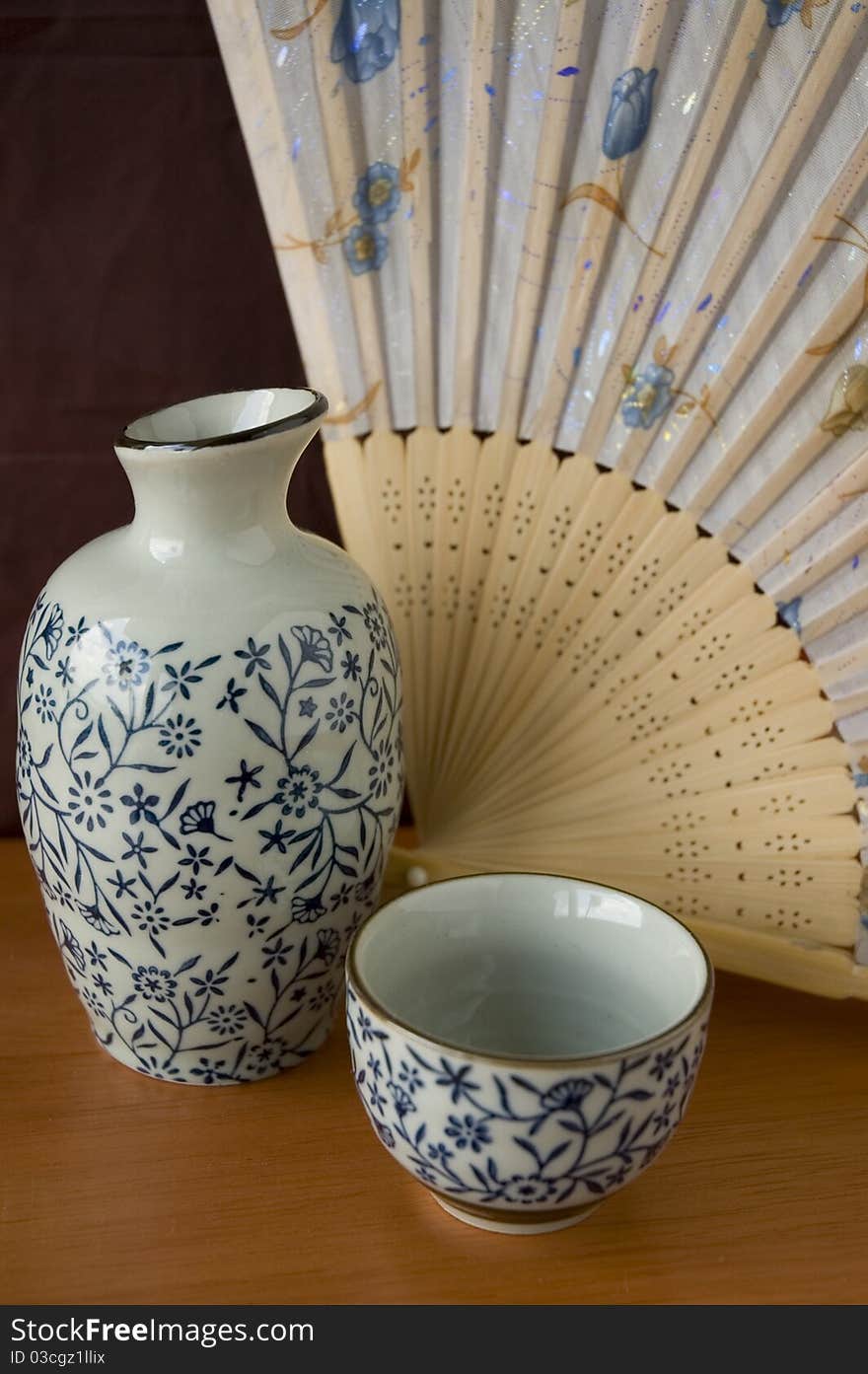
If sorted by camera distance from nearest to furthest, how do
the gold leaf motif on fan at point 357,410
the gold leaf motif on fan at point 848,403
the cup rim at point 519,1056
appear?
the cup rim at point 519,1056 < the gold leaf motif on fan at point 848,403 < the gold leaf motif on fan at point 357,410

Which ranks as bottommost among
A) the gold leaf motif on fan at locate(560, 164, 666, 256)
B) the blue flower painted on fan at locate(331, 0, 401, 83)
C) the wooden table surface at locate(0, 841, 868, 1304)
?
the wooden table surface at locate(0, 841, 868, 1304)

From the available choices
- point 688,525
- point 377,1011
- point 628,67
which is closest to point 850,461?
point 688,525

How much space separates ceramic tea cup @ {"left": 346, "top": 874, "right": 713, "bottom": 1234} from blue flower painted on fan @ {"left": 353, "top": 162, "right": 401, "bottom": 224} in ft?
0.96

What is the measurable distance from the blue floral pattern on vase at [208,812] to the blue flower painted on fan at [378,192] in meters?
0.19

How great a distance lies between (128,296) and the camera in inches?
26.5

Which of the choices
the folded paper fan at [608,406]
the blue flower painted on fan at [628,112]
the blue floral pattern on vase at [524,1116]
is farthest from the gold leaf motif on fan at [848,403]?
the blue floral pattern on vase at [524,1116]

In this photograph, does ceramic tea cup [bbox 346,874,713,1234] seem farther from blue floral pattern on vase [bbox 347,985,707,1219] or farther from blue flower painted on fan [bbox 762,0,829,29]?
blue flower painted on fan [bbox 762,0,829,29]

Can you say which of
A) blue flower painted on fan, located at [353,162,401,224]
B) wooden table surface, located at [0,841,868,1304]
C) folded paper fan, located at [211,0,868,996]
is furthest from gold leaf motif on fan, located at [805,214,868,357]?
wooden table surface, located at [0,841,868,1304]

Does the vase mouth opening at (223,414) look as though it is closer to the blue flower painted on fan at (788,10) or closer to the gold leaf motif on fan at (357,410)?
the gold leaf motif on fan at (357,410)

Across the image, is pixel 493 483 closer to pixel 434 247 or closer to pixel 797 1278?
pixel 434 247

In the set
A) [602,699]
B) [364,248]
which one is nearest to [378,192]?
[364,248]

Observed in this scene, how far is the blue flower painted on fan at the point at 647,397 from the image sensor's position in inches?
21.3

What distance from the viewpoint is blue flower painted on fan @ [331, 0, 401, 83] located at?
0.54 m

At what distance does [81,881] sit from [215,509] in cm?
15
